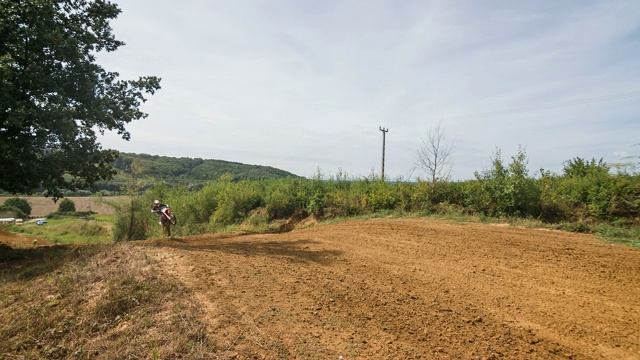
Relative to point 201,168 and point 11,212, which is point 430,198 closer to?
point 11,212

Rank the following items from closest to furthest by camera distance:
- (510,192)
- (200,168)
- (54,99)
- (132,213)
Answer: (54,99)
(510,192)
(132,213)
(200,168)

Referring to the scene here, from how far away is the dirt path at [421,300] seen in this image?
122 inches

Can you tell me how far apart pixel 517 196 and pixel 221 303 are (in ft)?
37.4

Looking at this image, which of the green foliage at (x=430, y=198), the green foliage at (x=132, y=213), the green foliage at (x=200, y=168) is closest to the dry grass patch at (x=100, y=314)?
the green foliage at (x=132, y=213)

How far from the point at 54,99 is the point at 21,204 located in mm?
36752

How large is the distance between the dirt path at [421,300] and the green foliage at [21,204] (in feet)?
122

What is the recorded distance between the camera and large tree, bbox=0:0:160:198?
626 cm

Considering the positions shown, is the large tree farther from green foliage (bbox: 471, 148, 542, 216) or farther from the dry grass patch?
green foliage (bbox: 471, 148, 542, 216)

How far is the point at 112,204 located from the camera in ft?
49.6

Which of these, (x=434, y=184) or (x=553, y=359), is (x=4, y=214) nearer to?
(x=434, y=184)

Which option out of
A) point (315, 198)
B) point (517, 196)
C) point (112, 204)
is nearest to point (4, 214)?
point (112, 204)

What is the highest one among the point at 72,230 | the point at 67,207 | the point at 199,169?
the point at 199,169

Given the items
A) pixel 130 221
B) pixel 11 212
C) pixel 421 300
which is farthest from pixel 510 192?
pixel 11 212

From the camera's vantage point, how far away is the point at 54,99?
6.59 m
